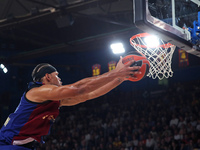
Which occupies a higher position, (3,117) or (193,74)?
(193,74)

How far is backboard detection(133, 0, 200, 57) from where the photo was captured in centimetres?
496

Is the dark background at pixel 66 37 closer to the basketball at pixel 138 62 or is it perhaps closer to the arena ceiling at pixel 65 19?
the arena ceiling at pixel 65 19

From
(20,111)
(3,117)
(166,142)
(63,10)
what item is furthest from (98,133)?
(20,111)

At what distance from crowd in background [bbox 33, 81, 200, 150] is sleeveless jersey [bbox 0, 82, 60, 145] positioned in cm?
823

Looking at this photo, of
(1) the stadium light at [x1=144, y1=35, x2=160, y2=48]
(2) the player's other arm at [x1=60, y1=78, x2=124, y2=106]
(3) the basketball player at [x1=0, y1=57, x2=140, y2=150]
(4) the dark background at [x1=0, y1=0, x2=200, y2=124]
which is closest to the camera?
(3) the basketball player at [x1=0, y1=57, x2=140, y2=150]

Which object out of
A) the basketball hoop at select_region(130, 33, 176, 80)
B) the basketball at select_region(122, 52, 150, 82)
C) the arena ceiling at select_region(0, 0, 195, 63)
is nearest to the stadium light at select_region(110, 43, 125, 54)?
the arena ceiling at select_region(0, 0, 195, 63)

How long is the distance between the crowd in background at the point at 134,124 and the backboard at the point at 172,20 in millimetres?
5668

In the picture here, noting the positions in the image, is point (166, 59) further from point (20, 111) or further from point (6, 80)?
point (6, 80)

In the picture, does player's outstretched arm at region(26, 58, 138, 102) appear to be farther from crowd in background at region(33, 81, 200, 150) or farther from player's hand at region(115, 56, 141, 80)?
crowd in background at region(33, 81, 200, 150)

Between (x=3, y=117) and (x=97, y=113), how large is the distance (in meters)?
7.96

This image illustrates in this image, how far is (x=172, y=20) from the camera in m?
5.93

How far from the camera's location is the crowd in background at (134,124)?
40.0ft

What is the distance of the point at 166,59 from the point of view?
22.7ft

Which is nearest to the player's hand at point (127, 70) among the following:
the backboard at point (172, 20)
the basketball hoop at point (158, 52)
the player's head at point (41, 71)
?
the player's head at point (41, 71)
